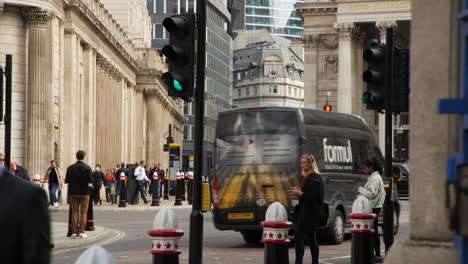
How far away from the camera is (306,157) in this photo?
46.7 feet

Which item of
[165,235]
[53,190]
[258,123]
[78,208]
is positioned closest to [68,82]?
[53,190]

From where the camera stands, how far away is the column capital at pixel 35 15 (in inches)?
1681

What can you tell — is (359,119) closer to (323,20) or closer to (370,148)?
(370,148)

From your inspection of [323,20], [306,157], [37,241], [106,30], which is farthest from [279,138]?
[323,20]

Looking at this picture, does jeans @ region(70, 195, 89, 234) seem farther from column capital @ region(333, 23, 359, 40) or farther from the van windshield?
column capital @ region(333, 23, 359, 40)

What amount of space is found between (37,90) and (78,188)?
2362cm

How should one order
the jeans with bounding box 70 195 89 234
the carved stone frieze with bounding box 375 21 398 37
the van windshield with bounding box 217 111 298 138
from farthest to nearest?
the carved stone frieze with bounding box 375 21 398 37 < the jeans with bounding box 70 195 89 234 < the van windshield with bounding box 217 111 298 138

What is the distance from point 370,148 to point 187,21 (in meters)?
11.1

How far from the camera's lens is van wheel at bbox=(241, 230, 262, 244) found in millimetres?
20797

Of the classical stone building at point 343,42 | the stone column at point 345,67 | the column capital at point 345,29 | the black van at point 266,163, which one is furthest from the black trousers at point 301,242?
the column capital at point 345,29

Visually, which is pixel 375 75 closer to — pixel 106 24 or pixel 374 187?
pixel 374 187

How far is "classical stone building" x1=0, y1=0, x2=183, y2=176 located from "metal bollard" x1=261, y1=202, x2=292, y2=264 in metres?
32.4

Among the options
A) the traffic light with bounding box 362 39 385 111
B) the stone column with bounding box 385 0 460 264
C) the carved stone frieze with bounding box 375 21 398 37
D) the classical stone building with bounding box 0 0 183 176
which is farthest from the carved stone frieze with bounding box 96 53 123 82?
the stone column with bounding box 385 0 460 264

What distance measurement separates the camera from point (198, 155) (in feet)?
40.0
